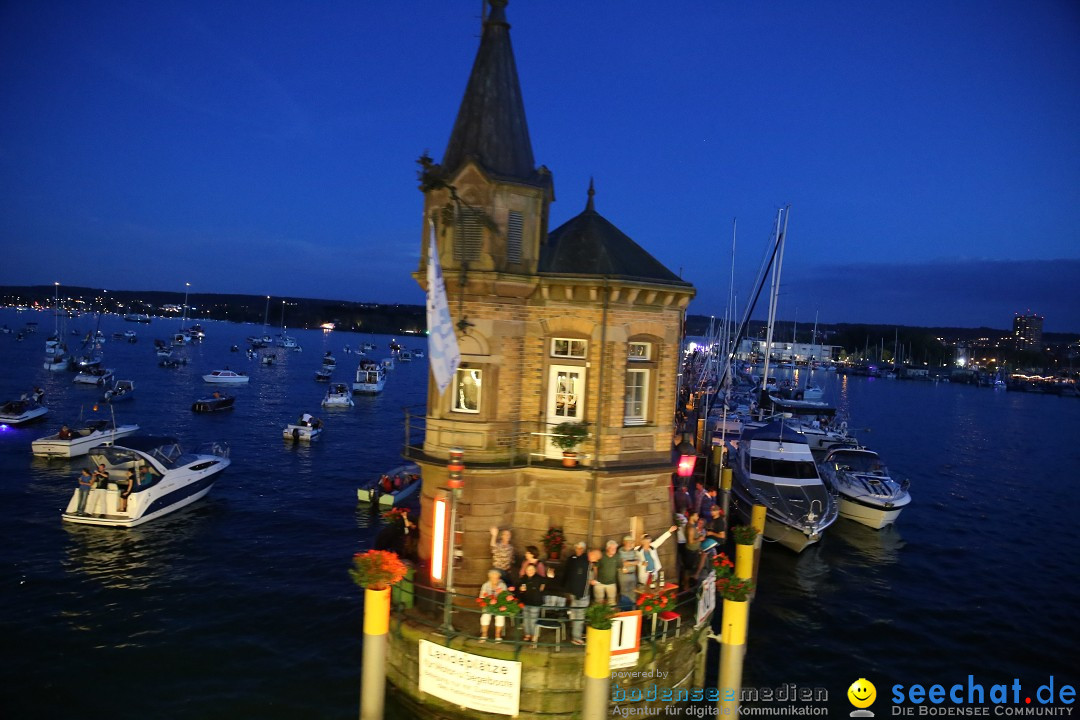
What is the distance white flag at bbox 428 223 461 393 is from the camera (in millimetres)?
12375

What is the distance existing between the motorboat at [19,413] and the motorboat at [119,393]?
10.6 m

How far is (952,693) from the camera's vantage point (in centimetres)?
1738

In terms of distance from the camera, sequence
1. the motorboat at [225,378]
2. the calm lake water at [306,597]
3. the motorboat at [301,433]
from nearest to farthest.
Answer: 1. the calm lake water at [306,597]
2. the motorboat at [301,433]
3. the motorboat at [225,378]

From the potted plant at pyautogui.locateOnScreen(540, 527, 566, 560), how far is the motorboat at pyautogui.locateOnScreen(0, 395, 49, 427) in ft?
157

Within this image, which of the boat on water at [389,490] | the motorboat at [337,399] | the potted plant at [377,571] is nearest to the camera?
the potted plant at [377,571]

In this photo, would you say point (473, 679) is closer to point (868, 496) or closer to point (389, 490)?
point (389, 490)

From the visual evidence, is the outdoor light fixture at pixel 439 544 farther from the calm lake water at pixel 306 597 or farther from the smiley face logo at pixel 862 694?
A: the smiley face logo at pixel 862 694

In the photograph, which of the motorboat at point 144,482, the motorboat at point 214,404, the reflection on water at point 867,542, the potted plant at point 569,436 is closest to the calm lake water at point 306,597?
the reflection on water at point 867,542

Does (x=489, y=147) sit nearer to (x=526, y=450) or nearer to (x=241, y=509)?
(x=526, y=450)

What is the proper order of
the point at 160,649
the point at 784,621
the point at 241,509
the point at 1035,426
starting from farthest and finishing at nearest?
the point at 1035,426 → the point at 241,509 → the point at 784,621 → the point at 160,649

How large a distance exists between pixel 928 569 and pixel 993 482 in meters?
25.1

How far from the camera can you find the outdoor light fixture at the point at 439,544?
14188 mm

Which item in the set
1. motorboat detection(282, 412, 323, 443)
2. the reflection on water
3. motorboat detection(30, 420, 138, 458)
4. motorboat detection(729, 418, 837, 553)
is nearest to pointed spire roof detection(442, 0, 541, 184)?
motorboat detection(729, 418, 837, 553)

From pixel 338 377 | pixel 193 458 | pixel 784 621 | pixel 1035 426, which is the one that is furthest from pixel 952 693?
pixel 338 377
